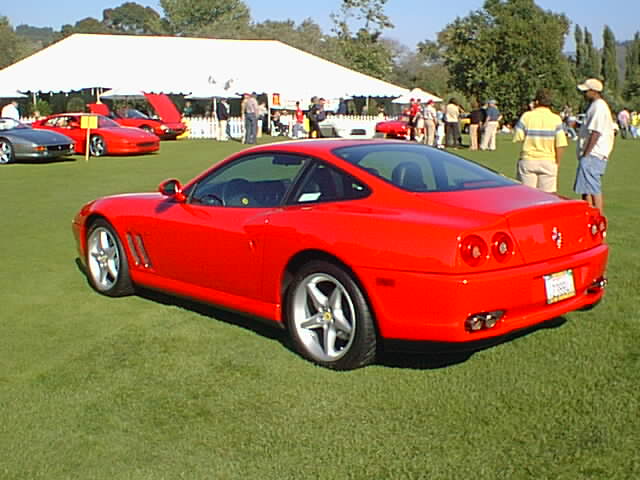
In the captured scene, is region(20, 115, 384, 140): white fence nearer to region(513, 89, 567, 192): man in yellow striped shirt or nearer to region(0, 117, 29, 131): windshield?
region(0, 117, 29, 131): windshield

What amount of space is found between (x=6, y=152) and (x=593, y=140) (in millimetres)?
17732

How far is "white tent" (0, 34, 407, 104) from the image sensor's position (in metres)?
42.7

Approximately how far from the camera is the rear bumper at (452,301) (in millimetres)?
4641

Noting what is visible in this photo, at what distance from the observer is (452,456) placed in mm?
3939

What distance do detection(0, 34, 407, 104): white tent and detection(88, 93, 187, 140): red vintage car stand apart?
196cm

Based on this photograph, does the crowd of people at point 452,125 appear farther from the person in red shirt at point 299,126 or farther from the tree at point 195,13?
the tree at point 195,13

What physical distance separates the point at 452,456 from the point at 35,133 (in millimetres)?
21853

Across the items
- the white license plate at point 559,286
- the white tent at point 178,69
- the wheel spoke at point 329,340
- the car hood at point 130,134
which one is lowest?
the wheel spoke at point 329,340

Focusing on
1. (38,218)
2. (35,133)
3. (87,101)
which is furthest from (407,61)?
(38,218)

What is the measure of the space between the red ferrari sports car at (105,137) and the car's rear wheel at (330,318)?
21.9 meters

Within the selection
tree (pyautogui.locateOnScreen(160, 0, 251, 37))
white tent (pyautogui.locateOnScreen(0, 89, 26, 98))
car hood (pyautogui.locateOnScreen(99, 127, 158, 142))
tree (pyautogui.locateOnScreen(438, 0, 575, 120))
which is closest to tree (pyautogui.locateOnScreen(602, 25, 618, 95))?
tree (pyautogui.locateOnScreen(438, 0, 575, 120))

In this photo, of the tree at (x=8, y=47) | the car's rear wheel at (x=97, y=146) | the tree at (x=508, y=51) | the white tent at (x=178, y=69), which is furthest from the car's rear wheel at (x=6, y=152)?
the tree at (x=8, y=47)

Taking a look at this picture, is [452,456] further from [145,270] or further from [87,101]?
[87,101]

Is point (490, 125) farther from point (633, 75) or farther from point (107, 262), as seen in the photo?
point (633, 75)
